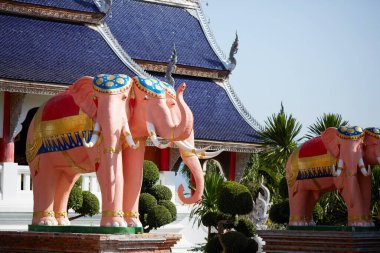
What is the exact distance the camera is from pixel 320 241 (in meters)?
20.1

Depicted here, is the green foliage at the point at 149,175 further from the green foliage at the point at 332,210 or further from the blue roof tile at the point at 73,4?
the blue roof tile at the point at 73,4

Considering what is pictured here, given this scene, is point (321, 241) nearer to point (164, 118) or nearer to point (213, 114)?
point (164, 118)

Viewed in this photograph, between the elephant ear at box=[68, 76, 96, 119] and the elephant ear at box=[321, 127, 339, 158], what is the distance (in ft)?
20.6

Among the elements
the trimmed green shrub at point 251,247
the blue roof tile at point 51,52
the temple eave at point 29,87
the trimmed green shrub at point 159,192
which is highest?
the blue roof tile at point 51,52

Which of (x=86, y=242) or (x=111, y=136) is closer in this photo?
(x=86, y=242)

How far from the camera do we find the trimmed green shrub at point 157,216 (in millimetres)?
22281

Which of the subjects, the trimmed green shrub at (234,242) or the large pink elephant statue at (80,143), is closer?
the large pink elephant statue at (80,143)

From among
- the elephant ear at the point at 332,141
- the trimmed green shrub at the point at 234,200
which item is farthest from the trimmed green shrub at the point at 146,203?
the elephant ear at the point at 332,141

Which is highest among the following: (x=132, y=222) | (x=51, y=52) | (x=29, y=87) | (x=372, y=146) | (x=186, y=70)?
(x=186, y=70)

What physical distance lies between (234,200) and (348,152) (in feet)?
11.1

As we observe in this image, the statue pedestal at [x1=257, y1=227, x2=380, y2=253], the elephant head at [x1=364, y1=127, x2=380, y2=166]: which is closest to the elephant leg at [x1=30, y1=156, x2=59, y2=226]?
the statue pedestal at [x1=257, y1=227, x2=380, y2=253]

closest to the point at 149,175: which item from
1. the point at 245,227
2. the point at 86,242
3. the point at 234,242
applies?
the point at 234,242

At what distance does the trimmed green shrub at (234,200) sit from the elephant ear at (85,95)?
24.4 feet

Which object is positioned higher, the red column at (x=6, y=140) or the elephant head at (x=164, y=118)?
the red column at (x=6, y=140)
